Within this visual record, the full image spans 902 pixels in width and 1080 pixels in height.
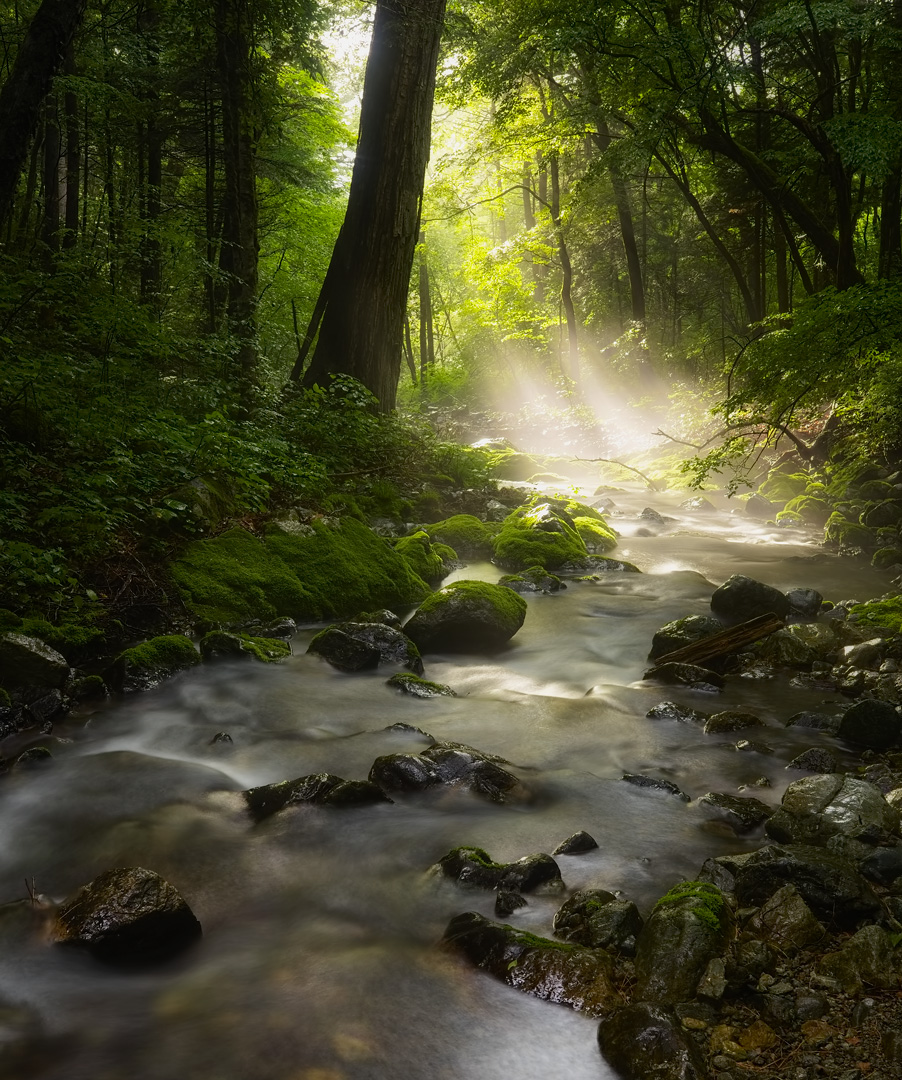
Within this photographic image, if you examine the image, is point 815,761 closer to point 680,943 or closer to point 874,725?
point 874,725

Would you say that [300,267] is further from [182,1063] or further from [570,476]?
[182,1063]

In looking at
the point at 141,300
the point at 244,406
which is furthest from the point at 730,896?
the point at 141,300

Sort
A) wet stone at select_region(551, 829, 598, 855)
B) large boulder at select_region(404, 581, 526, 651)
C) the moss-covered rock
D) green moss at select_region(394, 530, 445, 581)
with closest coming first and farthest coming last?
wet stone at select_region(551, 829, 598, 855) → the moss-covered rock → large boulder at select_region(404, 581, 526, 651) → green moss at select_region(394, 530, 445, 581)

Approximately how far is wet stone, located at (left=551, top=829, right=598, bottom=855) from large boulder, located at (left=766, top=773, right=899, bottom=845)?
875 millimetres

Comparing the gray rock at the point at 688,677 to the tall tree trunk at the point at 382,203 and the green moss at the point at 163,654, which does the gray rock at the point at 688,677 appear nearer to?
the green moss at the point at 163,654

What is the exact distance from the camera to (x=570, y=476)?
19906mm

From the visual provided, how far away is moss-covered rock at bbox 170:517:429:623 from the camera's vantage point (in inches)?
254

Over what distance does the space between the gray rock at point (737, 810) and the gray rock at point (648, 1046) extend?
1570 millimetres

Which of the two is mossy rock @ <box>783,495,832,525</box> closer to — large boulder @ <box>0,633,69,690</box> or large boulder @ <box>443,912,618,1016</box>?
large boulder @ <box>443,912,618,1016</box>

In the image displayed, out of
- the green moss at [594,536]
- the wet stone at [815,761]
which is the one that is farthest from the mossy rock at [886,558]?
the wet stone at [815,761]

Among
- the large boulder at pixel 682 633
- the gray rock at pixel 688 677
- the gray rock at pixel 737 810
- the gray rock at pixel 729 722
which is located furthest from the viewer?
the large boulder at pixel 682 633

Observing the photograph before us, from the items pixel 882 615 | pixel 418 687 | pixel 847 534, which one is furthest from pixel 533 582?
pixel 847 534

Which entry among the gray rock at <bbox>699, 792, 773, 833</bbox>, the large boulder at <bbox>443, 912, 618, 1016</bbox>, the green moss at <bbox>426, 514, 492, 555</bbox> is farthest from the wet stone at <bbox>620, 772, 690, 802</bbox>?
the green moss at <bbox>426, 514, 492, 555</bbox>

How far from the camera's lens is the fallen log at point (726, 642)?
6258mm
